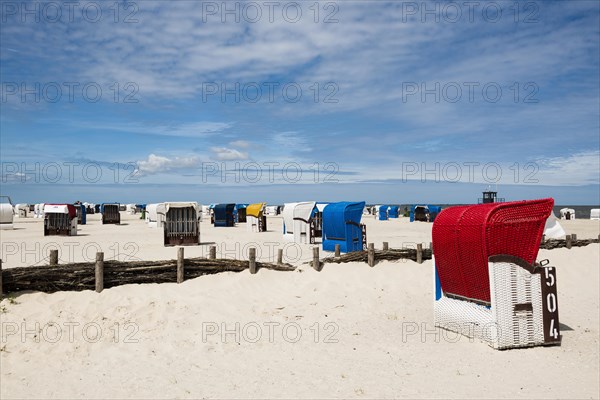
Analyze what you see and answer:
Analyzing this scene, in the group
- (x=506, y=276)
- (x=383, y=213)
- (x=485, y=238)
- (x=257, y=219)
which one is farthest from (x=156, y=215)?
(x=506, y=276)

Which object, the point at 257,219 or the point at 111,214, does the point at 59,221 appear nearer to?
the point at 257,219

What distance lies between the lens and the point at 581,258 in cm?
1902

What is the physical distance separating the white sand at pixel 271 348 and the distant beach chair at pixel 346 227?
6.58m

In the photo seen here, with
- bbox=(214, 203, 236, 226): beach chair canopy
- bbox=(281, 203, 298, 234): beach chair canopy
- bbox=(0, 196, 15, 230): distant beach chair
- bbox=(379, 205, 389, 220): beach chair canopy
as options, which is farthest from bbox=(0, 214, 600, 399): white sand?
bbox=(379, 205, 389, 220): beach chair canopy

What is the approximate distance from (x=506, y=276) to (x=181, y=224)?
1885cm

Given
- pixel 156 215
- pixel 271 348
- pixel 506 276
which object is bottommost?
pixel 271 348

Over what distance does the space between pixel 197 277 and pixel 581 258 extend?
15.6 metres

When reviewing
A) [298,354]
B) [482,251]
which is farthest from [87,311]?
[482,251]

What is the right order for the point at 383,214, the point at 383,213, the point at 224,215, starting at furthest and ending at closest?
the point at 383,214 → the point at 383,213 → the point at 224,215

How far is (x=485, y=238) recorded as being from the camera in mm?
9094

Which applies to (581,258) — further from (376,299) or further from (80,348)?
(80,348)

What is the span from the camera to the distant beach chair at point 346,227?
20516 millimetres

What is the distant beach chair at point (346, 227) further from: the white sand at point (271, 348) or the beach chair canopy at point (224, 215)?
the beach chair canopy at point (224, 215)

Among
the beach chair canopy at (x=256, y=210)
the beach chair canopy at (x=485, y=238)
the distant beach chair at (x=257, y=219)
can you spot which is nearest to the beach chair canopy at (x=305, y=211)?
the beach chair canopy at (x=256, y=210)
